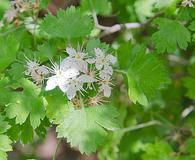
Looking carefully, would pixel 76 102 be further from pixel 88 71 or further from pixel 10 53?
pixel 10 53

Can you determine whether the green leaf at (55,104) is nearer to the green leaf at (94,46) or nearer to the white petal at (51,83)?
the white petal at (51,83)

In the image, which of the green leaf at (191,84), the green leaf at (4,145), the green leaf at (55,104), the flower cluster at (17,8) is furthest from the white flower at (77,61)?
the green leaf at (191,84)

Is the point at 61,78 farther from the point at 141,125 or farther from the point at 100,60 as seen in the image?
the point at 141,125

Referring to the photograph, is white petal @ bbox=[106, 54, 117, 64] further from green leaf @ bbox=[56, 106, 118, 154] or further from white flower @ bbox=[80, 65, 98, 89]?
green leaf @ bbox=[56, 106, 118, 154]

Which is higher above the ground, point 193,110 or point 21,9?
point 21,9

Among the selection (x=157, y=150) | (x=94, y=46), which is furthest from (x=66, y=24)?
(x=157, y=150)

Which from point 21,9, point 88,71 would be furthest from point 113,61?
point 21,9
